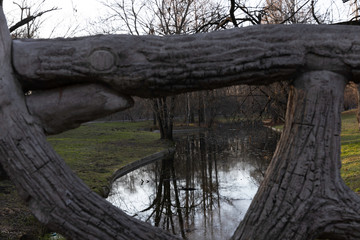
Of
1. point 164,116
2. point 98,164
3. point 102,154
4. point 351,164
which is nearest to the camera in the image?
point 351,164

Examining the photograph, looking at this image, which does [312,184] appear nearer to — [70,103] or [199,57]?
[199,57]

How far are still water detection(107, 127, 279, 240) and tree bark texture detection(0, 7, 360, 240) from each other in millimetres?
5470

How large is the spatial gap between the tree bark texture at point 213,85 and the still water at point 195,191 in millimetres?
5470

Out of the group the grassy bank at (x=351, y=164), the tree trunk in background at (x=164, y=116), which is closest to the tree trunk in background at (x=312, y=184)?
the grassy bank at (x=351, y=164)

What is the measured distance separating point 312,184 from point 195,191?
8.68 meters

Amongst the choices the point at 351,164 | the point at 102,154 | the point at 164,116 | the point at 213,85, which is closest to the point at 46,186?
the point at 213,85

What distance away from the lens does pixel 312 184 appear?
71.1 inches

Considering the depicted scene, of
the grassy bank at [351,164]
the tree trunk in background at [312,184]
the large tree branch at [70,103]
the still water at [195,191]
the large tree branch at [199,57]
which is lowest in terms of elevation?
the still water at [195,191]

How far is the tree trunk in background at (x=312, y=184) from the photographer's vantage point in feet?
5.87

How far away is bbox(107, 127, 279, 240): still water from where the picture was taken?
7.77 meters

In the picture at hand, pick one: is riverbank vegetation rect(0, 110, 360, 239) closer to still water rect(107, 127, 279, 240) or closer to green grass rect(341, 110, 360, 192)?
green grass rect(341, 110, 360, 192)

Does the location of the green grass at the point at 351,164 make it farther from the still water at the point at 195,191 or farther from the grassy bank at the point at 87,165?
the grassy bank at the point at 87,165

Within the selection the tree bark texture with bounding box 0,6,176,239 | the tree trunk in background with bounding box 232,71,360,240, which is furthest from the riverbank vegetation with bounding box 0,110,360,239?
the tree trunk in background with bounding box 232,71,360,240

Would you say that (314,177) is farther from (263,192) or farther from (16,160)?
(16,160)
